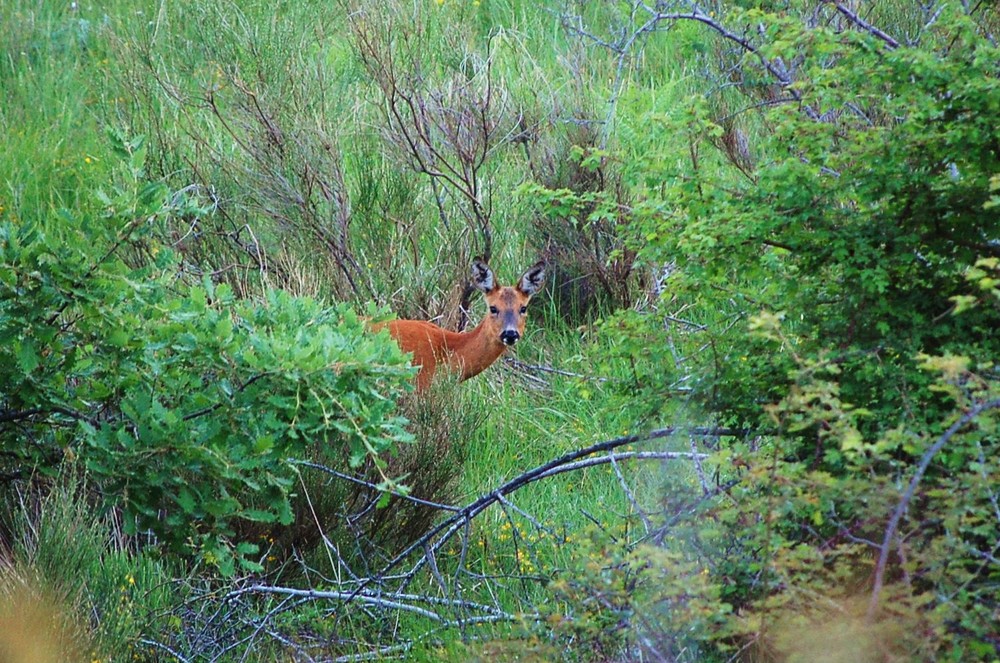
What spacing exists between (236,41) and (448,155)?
1805mm

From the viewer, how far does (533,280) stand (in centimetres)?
895

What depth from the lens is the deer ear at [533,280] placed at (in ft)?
29.0

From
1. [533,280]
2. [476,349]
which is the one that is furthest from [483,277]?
[476,349]

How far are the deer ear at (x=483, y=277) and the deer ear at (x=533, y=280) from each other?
0.19m

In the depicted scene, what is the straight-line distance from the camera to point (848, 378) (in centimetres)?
417

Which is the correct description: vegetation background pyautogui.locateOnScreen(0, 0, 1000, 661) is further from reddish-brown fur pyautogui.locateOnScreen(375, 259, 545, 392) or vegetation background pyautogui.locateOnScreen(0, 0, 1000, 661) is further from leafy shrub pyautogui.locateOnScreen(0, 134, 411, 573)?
reddish-brown fur pyautogui.locateOnScreen(375, 259, 545, 392)

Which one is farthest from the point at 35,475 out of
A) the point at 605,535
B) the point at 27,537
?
the point at 605,535

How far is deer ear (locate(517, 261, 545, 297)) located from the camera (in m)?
8.83

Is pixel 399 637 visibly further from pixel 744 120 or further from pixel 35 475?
pixel 744 120

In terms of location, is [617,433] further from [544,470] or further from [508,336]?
[544,470]

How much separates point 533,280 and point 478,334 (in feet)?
1.92

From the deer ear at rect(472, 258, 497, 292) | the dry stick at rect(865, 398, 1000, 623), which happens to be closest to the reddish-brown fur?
the deer ear at rect(472, 258, 497, 292)

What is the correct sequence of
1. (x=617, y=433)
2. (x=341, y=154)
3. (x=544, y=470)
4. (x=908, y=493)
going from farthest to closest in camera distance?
(x=341, y=154), (x=617, y=433), (x=544, y=470), (x=908, y=493)

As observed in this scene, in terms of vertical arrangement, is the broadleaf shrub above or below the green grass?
above
